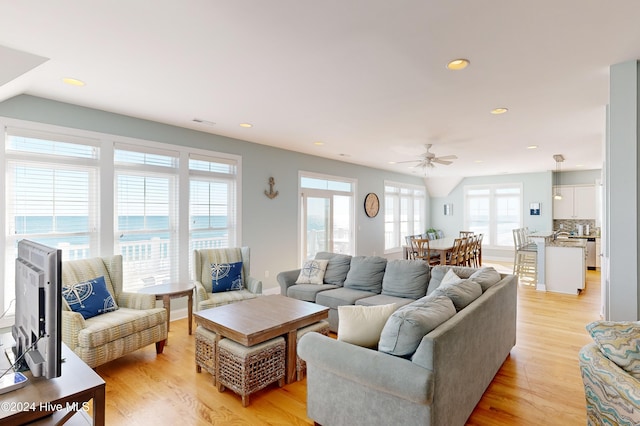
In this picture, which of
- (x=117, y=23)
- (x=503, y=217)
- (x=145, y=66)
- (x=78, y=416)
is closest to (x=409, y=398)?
(x=78, y=416)

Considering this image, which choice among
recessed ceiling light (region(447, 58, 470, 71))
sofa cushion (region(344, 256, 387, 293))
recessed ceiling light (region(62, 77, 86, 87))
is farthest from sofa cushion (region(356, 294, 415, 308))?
recessed ceiling light (region(62, 77, 86, 87))

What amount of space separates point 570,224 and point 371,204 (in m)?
5.65

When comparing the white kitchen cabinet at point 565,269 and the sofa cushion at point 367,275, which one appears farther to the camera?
the white kitchen cabinet at point 565,269

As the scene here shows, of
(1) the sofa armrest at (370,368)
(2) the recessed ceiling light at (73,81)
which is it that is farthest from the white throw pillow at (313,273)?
(2) the recessed ceiling light at (73,81)

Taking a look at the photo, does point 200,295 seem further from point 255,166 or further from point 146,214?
point 255,166

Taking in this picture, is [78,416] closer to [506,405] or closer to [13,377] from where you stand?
[13,377]

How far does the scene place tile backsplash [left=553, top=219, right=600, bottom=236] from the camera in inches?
340

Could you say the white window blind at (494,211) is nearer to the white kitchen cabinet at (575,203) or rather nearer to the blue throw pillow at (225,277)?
the white kitchen cabinet at (575,203)

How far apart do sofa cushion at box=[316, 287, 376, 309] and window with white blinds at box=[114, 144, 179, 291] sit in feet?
6.69

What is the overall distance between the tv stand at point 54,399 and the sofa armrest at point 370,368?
1144 mm

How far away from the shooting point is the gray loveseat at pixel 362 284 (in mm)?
3756

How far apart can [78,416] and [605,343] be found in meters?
2.67

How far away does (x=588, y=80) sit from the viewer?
285 centimetres

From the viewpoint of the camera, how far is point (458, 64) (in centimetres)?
253
